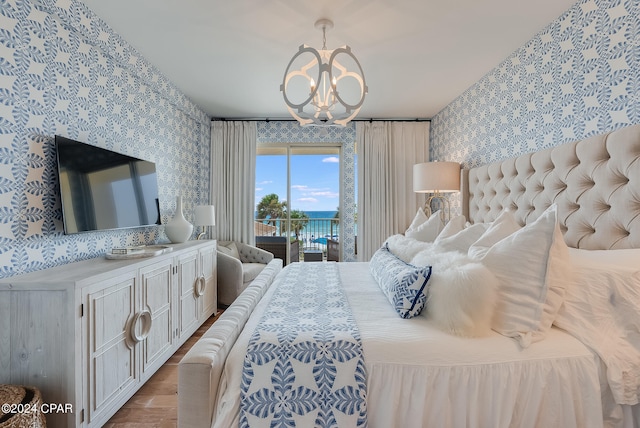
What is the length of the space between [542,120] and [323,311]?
2.08m

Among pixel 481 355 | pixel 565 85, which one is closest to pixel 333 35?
pixel 565 85

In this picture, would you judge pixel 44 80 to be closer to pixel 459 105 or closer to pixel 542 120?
pixel 542 120

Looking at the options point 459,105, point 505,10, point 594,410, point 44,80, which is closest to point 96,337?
point 44,80

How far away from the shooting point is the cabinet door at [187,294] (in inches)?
98.7

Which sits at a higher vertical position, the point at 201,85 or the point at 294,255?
the point at 201,85

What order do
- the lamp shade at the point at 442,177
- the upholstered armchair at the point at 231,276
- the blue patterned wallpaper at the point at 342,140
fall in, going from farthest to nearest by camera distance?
the blue patterned wallpaper at the point at 342,140 < the upholstered armchair at the point at 231,276 < the lamp shade at the point at 442,177

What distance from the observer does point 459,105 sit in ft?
11.2

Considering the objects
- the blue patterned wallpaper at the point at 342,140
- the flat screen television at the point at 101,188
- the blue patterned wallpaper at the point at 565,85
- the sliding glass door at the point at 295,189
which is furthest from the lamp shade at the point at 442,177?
the flat screen television at the point at 101,188

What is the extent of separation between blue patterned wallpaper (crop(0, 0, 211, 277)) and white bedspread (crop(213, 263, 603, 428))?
144cm

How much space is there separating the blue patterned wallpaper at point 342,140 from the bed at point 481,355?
2947 mm

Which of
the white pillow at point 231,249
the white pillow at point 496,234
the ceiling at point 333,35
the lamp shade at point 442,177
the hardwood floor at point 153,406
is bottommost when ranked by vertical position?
the hardwood floor at point 153,406

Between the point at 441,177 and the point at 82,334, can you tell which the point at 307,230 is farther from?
the point at 82,334

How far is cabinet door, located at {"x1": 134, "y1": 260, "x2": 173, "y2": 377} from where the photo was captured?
195 centimetres

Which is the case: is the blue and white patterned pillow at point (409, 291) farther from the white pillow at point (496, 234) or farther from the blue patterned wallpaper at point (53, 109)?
the blue patterned wallpaper at point (53, 109)
